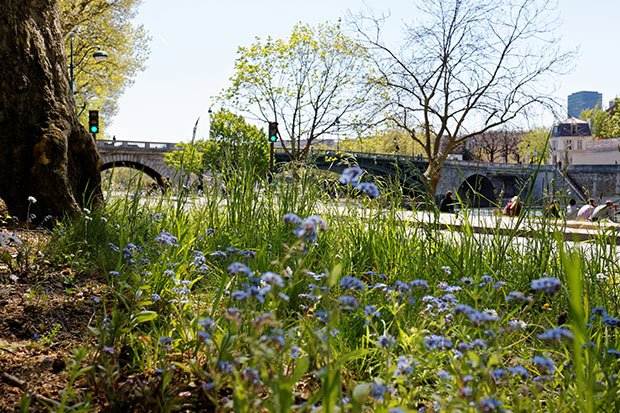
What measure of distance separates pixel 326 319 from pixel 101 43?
27.8 metres

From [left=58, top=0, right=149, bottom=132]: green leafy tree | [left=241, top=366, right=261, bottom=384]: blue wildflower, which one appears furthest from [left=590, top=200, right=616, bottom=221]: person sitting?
[left=58, top=0, right=149, bottom=132]: green leafy tree

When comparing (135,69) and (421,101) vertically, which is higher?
(135,69)

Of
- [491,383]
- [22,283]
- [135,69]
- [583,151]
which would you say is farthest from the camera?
[583,151]

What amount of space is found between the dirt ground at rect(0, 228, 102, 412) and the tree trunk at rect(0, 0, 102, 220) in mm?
1483

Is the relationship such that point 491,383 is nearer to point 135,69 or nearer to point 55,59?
point 55,59

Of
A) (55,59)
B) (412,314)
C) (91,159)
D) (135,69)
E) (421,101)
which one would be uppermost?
(135,69)

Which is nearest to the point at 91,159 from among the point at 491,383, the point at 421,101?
the point at 491,383

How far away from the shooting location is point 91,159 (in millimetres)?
6281

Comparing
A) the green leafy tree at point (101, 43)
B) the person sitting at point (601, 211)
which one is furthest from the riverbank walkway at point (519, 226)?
the green leafy tree at point (101, 43)

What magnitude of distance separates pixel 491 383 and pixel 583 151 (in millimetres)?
97719

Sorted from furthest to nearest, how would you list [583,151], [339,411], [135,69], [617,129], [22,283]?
[583,151] → [617,129] → [135,69] → [22,283] → [339,411]

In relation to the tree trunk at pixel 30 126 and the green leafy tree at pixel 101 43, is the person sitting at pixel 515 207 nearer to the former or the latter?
the tree trunk at pixel 30 126

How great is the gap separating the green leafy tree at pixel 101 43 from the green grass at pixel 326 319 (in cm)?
2223

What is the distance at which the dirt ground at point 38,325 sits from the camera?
7.30ft
